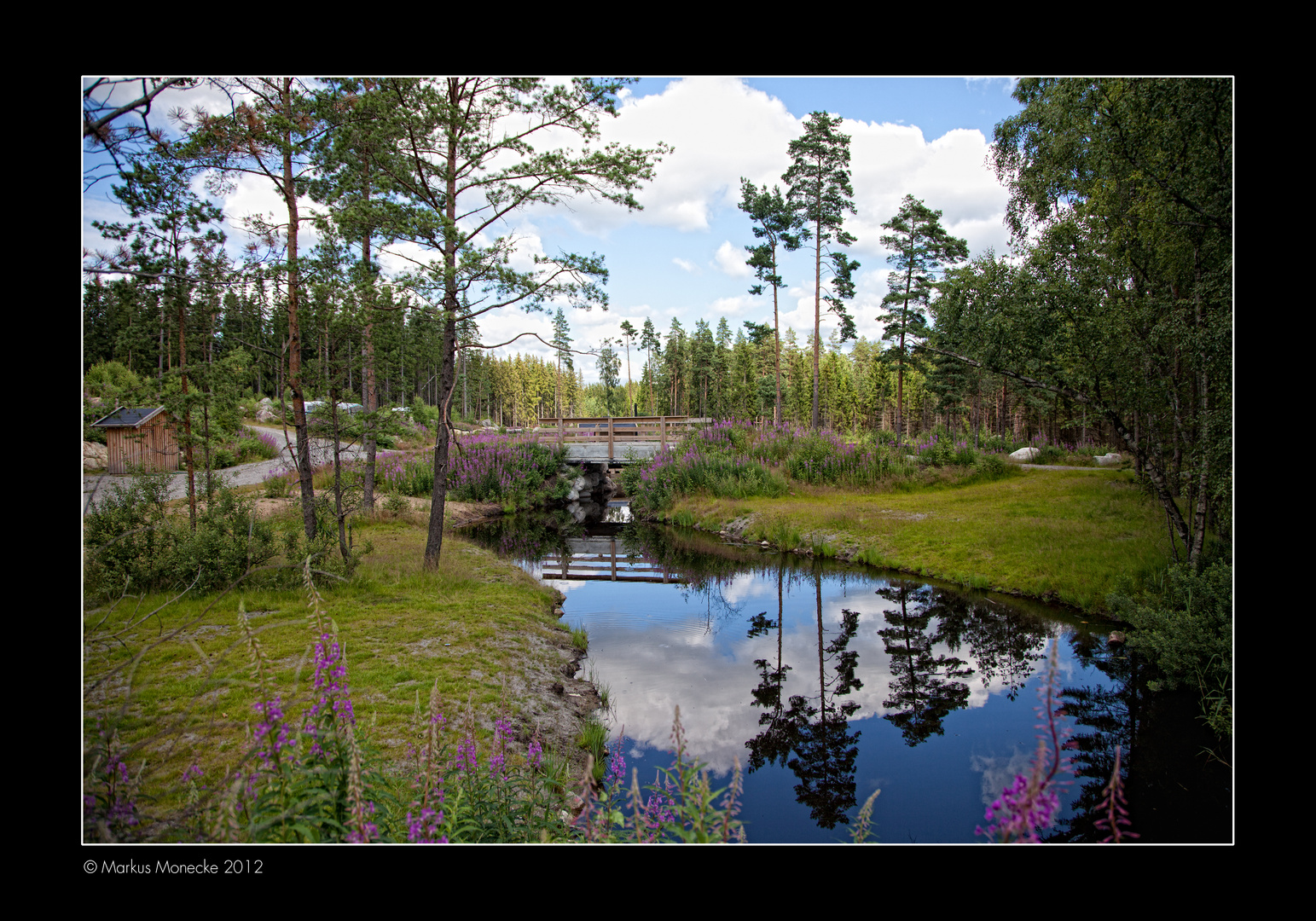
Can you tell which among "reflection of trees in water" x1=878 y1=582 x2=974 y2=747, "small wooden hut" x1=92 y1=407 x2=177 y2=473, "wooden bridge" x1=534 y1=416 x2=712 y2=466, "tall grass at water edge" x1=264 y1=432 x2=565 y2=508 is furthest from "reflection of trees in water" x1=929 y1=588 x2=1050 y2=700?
"tall grass at water edge" x1=264 y1=432 x2=565 y2=508

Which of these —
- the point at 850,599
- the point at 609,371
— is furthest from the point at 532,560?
the point at 609,371

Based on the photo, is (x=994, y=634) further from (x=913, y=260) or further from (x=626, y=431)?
(x=913, y=260)

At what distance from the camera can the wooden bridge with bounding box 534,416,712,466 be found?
22688 millimetres

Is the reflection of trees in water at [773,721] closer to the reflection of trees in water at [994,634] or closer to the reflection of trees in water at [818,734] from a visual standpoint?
the reflection of trees in water at [818,734]

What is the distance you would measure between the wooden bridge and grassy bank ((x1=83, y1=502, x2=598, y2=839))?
43.8ft

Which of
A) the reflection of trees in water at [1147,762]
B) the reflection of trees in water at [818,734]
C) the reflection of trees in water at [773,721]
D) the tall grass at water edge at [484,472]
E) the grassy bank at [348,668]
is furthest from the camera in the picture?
the tall grass at water edge at [484,472]

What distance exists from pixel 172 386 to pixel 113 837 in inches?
241

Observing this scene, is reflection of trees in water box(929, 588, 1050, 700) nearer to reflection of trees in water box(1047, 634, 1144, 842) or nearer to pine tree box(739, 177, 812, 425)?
reflection of trees in water box(1047, 634, 1144, 842)

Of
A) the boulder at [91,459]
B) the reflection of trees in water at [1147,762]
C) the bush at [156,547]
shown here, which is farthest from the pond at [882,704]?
the bush at [156,547]

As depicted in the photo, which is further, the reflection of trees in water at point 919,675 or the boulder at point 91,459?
the reflection of trees in water at point 919,675

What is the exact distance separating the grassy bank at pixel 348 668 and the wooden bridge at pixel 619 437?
13.3 meters

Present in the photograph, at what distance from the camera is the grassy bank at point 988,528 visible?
9.48 metres

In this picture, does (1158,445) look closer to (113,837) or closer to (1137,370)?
(1137,370)

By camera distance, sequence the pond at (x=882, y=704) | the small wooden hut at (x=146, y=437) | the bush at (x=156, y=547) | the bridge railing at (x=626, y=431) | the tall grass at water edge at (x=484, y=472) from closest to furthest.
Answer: the pond at (x=882, y=704), the bush at (x=156, y=547), the small wooden hut at (x=146, y=437), the tall grass at water edge at (x=484, y=472), the bridge railing at (x=626, y=431)
